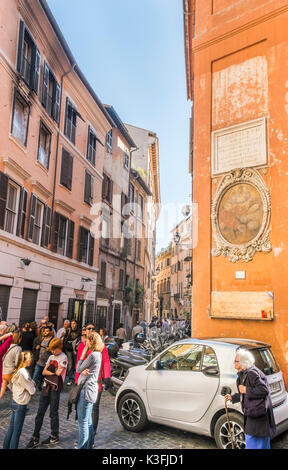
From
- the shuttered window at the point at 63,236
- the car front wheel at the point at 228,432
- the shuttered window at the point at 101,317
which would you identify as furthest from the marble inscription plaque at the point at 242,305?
the shuttered window at the point at 101,317

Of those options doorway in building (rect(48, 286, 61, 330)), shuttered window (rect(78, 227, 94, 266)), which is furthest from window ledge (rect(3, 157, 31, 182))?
shuttered window (rect(78, 227, 94, 266))

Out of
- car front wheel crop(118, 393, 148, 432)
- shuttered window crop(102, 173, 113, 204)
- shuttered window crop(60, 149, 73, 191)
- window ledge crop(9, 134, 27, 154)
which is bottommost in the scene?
car front wheel crop(118, 393, 148, 432)

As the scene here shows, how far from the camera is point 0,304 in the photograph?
510 inches

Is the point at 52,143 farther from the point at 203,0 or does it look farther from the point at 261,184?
the point at 261,184

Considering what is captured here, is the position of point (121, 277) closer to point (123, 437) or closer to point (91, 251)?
point (91, 251)

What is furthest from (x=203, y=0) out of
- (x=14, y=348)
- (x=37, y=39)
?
(x=14, y=348)

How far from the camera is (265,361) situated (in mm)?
6070

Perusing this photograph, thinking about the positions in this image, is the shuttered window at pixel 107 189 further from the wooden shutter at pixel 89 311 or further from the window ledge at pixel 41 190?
the window ledge at pixel 41 190

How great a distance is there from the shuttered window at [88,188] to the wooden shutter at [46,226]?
4575 mm

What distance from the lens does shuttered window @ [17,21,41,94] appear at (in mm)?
14289

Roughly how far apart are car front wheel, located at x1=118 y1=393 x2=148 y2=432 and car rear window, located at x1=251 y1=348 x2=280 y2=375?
2.20m

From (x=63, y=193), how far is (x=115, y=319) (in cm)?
1142

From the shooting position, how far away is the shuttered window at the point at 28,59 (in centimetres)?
1429

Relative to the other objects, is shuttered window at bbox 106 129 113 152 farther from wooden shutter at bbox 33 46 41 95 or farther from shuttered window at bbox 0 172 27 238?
shuttered window at bbox 0 172 27 238
